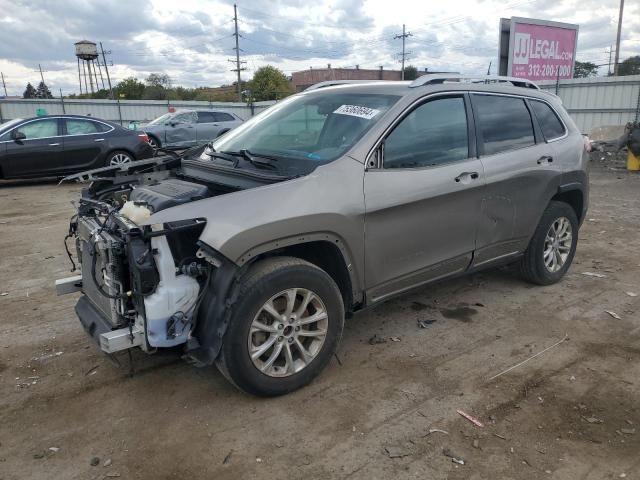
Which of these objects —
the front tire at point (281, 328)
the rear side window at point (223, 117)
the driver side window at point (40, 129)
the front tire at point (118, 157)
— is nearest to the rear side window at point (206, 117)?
the rear side window at point (223, 117)

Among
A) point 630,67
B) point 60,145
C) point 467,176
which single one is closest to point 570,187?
point 467,176

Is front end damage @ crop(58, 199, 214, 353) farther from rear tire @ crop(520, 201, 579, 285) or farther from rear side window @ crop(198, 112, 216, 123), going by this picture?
rear side window @ crop(198, 112, 216, 123)

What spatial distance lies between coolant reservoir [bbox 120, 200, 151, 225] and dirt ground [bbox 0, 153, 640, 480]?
116 centimetres

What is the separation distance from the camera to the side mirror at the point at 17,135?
36.7 ft

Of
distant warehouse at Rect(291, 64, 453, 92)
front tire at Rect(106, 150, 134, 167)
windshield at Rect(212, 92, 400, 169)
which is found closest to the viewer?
windshield at Rect(212, 92, 400, 169)

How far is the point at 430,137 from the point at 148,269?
220 centimetres

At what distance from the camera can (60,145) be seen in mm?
11641

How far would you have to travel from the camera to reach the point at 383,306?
468 centimetres

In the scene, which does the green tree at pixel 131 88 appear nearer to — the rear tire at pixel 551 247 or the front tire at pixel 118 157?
the front tire at pixel 118 157

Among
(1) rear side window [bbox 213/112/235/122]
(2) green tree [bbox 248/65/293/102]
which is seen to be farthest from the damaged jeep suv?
(2) green tree [bbox 248/65/293/102]

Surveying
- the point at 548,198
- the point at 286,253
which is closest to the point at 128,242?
the point at 286,253

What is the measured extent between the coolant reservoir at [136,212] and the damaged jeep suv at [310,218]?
0.01m

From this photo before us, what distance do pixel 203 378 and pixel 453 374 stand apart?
5.46ft

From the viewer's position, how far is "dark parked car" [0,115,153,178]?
443 inches
